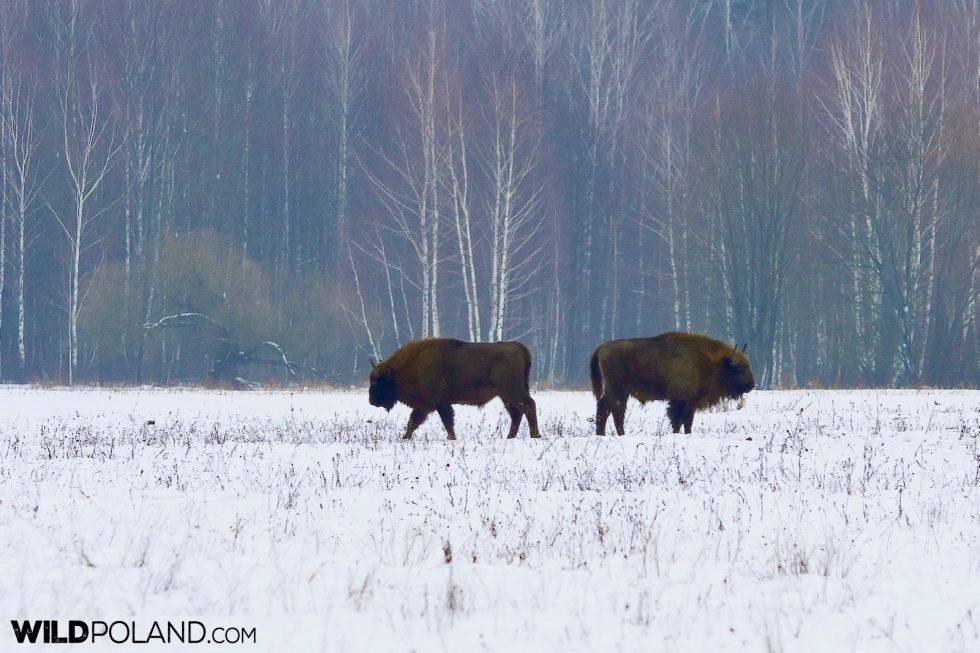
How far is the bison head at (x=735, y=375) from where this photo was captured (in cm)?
1467

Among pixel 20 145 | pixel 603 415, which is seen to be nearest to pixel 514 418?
pixel 603 415

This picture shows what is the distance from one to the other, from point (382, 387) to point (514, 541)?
7778 millimetres

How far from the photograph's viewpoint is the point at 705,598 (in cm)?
628

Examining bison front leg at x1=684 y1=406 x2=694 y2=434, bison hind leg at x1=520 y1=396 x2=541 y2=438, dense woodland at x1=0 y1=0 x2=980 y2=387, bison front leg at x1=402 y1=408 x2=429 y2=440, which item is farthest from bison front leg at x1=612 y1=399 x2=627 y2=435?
dense woodland at x1=0 y1=0 x2=980 y2=387

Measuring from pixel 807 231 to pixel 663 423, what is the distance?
20786 mm

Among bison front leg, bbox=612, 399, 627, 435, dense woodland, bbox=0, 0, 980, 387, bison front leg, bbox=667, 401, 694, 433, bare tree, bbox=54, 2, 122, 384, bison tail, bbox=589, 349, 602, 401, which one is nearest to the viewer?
bison front leg, bbox=667, 401, 694, 433

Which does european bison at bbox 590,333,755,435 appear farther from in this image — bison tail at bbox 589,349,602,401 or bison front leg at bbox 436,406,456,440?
bison front leg at bbox 436,406,456,440

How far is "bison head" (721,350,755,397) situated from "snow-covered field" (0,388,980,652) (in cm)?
123

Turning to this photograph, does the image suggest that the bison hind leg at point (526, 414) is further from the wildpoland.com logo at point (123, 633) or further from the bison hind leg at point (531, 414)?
the wildpoland.com logo at point (123, 633)

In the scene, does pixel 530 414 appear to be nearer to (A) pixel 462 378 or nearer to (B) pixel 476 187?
(A) pixel 462 378

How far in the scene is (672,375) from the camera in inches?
568

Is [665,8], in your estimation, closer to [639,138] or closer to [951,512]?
[639,138]

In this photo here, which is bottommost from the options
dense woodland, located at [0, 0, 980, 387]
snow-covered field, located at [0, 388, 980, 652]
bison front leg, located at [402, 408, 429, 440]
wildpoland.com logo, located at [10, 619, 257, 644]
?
wildpoland.com logo, located at [10, 619, 257, 644]

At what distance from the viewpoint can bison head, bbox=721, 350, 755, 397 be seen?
1467 cm
